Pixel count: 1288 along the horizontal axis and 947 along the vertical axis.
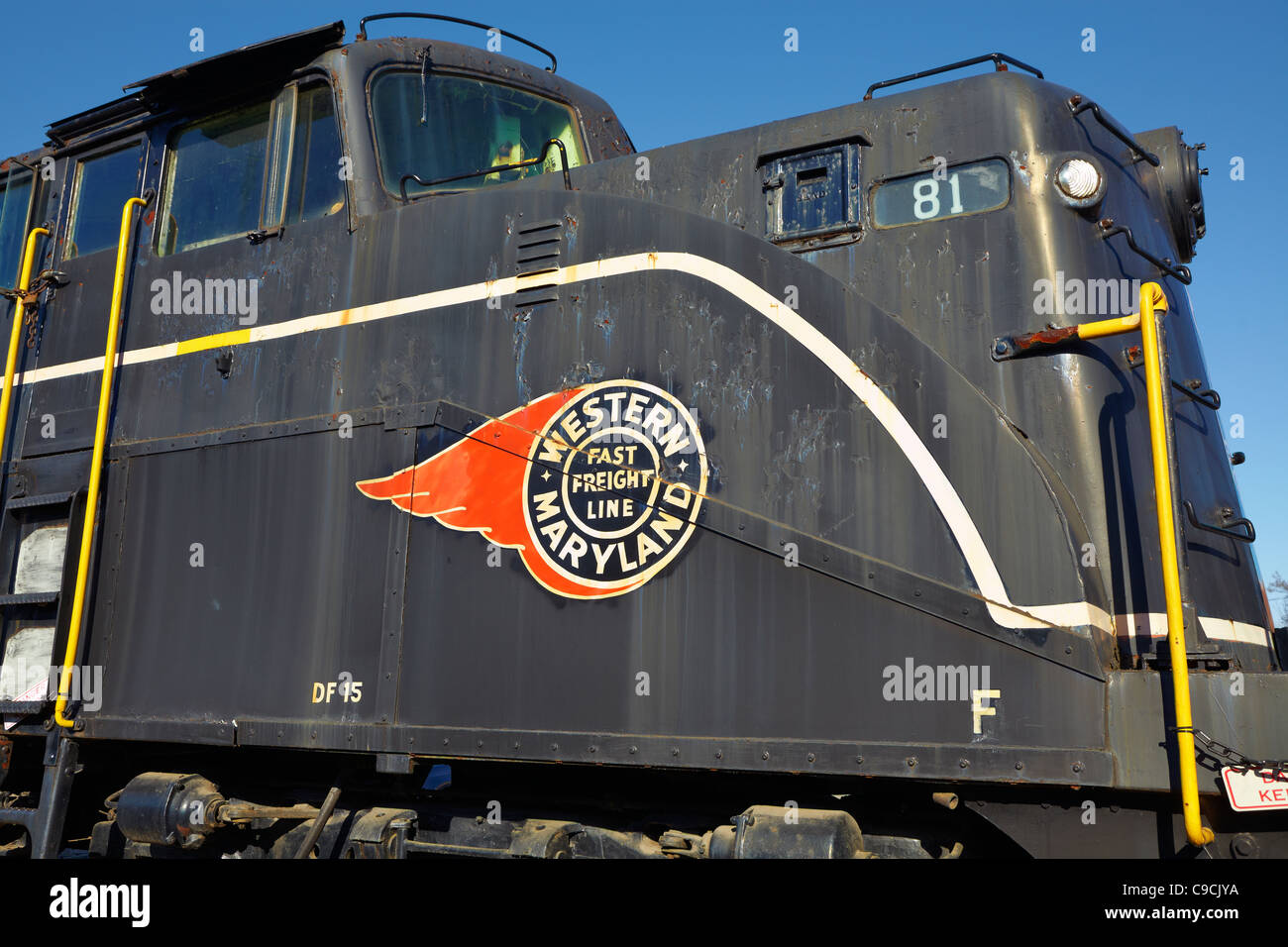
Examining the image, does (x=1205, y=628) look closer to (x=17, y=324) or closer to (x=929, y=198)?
(x=929, y=198)

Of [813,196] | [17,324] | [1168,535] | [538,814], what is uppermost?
[17,324]

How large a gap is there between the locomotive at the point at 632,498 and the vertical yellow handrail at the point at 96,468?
22 mm

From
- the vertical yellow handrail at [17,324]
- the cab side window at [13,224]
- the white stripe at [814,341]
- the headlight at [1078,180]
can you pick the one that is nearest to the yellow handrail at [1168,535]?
the white stripe at [814,341]

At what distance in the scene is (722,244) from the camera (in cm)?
442

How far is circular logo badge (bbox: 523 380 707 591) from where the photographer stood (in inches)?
168

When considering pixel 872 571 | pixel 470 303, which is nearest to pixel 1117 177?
pixel 872 571

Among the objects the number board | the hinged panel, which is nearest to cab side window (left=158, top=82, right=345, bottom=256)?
the hinged panel

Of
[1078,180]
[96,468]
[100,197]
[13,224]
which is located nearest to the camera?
[1078,180]

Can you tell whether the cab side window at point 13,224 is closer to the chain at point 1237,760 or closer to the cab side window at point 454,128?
the cab side window at point 454,128

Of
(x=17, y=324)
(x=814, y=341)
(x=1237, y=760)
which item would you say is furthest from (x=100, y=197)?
(x=1237, y=760)

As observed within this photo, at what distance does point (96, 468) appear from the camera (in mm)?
5594

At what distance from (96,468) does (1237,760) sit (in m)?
5.04

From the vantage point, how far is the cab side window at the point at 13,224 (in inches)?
271
